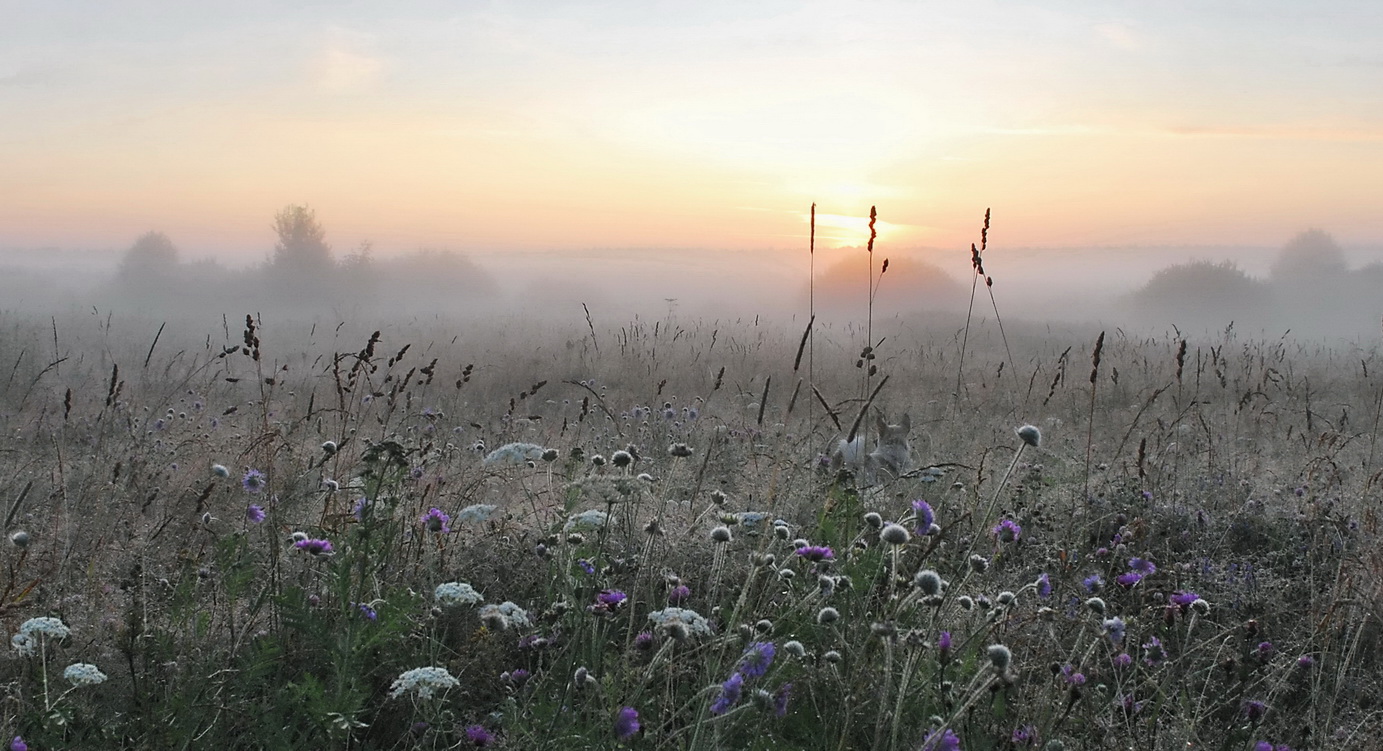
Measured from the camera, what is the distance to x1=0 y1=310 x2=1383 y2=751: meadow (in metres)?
2.01

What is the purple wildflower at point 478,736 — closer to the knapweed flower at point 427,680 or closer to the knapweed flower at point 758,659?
the knapweed flower at point 427,680

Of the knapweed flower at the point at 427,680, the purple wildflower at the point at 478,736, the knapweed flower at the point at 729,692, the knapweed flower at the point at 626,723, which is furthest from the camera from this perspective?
the purple wildflower at the point at 478,736

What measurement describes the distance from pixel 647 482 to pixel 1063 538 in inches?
94.8

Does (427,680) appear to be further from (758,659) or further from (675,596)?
(675,596)

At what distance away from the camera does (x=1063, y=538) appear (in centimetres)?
410

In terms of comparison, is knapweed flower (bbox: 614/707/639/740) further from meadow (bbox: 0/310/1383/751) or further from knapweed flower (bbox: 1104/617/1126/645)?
knapweed flower (bbox: 1104/617/1126/645)

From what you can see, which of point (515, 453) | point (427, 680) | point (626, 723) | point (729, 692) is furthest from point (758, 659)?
point (515, 453)

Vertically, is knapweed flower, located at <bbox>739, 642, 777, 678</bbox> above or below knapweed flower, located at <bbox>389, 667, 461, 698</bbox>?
above

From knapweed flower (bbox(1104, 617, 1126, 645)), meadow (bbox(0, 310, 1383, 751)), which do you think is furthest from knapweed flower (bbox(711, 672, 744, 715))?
knapweed flower (bbox(1104, 617, 1126, 645))

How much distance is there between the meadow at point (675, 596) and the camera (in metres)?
2.01

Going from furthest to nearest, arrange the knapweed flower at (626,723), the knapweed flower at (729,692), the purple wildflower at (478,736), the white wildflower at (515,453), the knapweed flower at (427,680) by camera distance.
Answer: the white wildflower at (515,453) → the purple wildflower at (478,736) → the knapweed flower at (427,680) → the knapweed flower at (626,723) → the knapweed flower at (729,692)

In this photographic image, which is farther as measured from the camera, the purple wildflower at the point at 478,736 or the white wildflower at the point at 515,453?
the white wildflower at the point at 515,453

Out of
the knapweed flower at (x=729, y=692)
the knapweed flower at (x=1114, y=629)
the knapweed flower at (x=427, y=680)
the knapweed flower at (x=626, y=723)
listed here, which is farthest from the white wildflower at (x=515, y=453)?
the knapweed flower at (x=1114, y=629)

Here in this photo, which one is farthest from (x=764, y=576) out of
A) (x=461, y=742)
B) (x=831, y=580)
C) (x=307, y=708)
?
(x=307, y=708)
